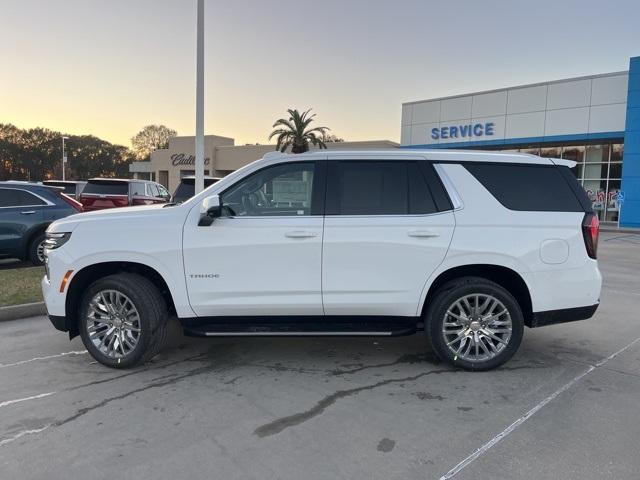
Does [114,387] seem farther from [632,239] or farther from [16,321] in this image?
[632,239]

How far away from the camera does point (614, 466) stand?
309 cm

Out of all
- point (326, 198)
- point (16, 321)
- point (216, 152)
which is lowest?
point (16, 321)

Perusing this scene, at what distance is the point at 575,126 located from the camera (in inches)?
1043

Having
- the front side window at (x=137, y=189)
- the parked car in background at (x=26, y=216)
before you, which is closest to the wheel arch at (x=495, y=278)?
the parked car in background at (x=26, y=216)

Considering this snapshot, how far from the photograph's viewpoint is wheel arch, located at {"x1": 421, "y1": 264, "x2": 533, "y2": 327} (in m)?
4.62

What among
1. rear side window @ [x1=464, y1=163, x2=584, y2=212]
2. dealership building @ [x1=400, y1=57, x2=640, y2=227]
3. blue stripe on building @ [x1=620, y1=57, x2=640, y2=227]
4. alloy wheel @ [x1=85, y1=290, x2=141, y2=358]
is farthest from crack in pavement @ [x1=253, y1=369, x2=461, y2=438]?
blue stripe on building @ [x1=620, y1=57, x2=640, y2=227]

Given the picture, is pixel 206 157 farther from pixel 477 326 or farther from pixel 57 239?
pixel 477 326

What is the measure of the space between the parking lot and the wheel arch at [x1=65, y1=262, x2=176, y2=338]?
0.52m

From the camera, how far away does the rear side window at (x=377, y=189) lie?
180 inches

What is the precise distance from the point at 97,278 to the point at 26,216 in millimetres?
6039

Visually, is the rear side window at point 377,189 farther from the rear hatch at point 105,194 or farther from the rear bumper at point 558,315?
the rear hatch at point 105,194

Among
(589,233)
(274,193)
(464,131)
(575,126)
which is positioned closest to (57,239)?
(274,193)

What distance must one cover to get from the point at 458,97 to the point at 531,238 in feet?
93.5

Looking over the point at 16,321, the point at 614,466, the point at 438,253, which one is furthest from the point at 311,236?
the point at 16,321
